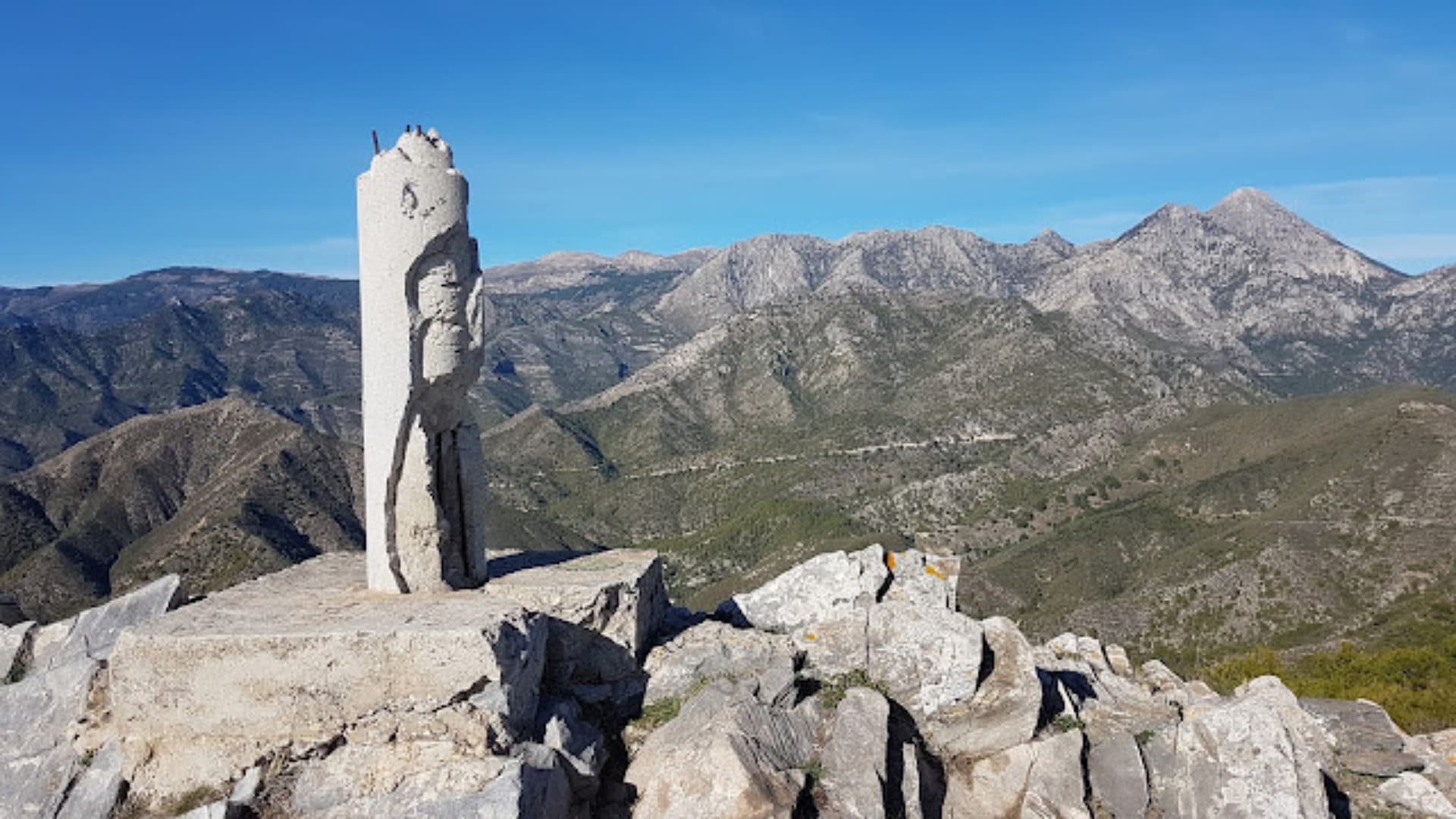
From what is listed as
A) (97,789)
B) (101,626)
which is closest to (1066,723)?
(97,789)

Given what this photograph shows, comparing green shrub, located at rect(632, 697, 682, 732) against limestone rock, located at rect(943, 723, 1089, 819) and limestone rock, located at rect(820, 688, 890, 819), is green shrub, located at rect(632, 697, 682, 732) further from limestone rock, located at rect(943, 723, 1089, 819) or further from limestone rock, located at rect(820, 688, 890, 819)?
limestone rock, located at rect(943, 723, 1089, 819)

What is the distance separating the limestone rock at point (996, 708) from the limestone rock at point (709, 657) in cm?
259

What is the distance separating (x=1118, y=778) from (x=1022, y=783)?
57.7 inches

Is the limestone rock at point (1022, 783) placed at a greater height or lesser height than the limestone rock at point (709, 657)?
lesser

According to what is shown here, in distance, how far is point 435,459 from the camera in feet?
50.4

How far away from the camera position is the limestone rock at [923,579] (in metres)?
16.7

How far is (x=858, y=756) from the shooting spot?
12.3m

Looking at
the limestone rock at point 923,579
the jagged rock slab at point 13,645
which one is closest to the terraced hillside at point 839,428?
the limestone rock at point 923,579

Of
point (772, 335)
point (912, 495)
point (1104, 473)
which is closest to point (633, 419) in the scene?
point (772, 335)

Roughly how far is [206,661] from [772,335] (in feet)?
604

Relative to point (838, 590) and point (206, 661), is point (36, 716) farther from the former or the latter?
point (838, 590)

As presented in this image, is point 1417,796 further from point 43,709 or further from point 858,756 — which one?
point 43,709

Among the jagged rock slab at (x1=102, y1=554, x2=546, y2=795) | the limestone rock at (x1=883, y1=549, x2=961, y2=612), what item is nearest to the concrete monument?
the jagged rock slab at (x1=102, y1=554, x2=546, y2=795)

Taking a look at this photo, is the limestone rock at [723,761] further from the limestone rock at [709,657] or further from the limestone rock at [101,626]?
the limestone rock at [101,626]
